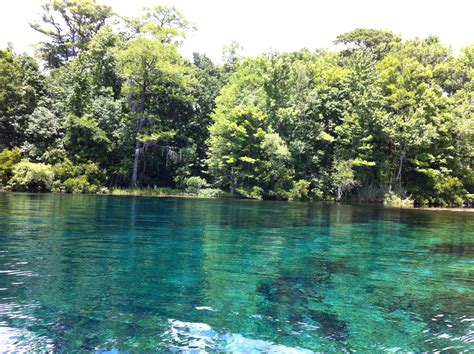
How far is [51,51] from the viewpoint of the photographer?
5416cm

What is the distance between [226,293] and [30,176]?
30487 mm

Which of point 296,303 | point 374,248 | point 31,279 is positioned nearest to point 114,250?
point 31,279

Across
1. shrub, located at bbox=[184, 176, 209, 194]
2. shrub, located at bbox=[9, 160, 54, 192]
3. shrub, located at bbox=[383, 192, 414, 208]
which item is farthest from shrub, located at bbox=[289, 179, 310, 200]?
shrub, located at bbox=[9, 160, 54, 192]

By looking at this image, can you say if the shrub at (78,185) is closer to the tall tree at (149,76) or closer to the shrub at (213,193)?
the tall tree at (149,76)

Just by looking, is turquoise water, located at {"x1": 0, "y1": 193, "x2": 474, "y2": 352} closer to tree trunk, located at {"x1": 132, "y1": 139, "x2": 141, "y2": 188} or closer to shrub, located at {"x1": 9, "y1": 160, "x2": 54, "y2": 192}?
shrub, located at {"x1": 9, "y1": 160, "x2": 54, "y2": 192}

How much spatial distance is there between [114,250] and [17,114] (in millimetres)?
34252

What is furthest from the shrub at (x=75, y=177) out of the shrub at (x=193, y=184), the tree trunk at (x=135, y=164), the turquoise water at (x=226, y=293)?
the turquoise water at (x=226, y=293)

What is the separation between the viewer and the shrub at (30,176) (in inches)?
1270

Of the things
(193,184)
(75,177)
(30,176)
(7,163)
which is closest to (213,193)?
(193,184)

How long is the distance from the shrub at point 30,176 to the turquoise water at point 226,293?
22077mm

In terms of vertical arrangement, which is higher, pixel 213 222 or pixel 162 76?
pixel 162 76

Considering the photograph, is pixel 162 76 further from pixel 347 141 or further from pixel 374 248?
pixel 374 248

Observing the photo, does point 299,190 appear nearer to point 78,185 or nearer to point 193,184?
point 193,184

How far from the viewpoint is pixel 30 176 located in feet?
106
